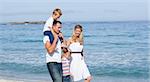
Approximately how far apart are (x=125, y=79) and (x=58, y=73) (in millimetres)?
8306

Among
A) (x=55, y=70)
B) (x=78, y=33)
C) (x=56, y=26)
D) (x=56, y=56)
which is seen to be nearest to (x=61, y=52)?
(x=56, y=56)

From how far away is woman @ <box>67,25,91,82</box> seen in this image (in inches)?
333

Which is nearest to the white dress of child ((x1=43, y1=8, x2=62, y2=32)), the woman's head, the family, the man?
the family

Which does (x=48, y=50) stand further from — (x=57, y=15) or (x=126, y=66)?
(x=126, y=66)

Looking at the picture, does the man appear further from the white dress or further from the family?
the white dress

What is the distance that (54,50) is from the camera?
7.72 meters

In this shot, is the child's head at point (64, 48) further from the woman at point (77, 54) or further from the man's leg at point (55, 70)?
the man's leg at point (55, 70)

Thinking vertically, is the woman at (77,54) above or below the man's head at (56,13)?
below

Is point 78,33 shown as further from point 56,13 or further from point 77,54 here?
point 56,13

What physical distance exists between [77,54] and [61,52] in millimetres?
603

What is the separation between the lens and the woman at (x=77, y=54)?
27.8 ft

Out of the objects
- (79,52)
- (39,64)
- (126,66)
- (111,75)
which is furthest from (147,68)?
(79,52)

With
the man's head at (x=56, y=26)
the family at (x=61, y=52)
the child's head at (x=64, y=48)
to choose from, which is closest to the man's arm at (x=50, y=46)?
the family at (x=61, y=52)

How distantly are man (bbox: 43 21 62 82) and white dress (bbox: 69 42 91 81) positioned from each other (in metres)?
0.72
